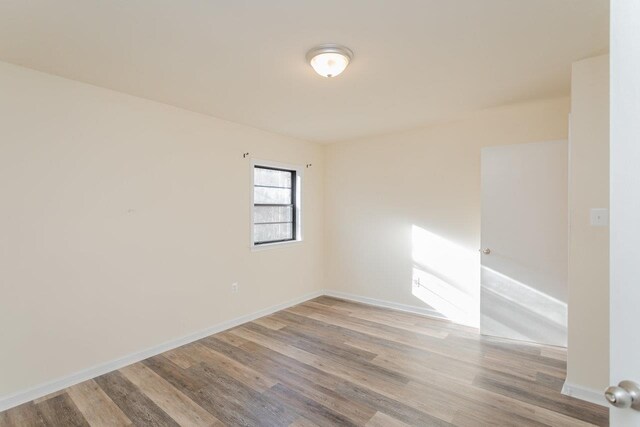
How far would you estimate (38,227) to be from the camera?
236 centimetres

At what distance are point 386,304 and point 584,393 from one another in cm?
237

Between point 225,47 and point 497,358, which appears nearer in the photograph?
point 225,47

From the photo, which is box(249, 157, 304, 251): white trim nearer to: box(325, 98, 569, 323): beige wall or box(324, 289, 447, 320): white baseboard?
box(325, 98, 569, 323): beige wall

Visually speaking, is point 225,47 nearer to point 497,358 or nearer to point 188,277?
point 188,277

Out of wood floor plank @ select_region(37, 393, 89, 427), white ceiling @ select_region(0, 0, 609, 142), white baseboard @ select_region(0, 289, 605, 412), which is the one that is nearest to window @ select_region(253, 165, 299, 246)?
white baseboard @ select_region(0, 289, 605, 412)

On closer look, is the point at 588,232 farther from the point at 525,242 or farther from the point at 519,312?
the point at 519,312

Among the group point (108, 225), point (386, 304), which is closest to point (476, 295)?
point (386, 304)

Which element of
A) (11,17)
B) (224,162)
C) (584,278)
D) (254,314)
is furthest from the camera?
(254,314)

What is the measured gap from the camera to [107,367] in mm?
2689

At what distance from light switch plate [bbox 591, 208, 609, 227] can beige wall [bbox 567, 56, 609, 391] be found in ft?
0.11

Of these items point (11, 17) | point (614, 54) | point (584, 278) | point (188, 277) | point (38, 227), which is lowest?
point (188, 277)

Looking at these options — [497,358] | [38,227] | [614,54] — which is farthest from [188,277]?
[614,54]

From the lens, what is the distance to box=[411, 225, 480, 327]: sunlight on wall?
3668mm

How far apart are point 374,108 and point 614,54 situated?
2671 millimetres
